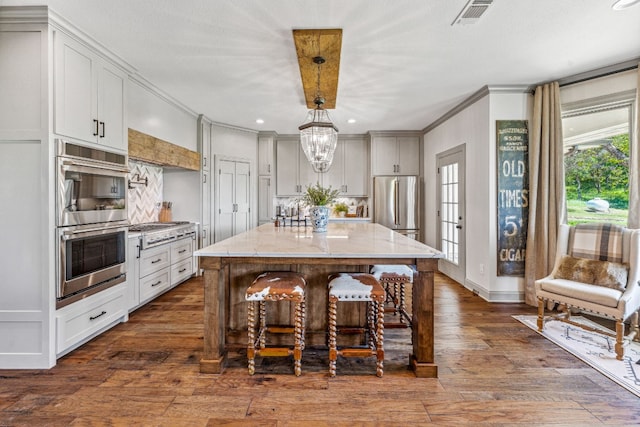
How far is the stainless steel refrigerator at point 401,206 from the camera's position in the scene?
19.5ft

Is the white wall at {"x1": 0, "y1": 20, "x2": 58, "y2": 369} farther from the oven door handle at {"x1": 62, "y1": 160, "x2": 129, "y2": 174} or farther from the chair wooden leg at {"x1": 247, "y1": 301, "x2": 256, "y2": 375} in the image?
the chair wooden leg at {"x1": 247, "y1": 301, "x2": 256, "y2": 375}

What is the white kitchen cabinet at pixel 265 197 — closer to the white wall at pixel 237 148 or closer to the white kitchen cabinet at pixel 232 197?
the white wall at pixel 237 148

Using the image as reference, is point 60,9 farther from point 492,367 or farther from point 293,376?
point 492,367

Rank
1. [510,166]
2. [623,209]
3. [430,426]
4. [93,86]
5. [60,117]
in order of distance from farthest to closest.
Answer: [510,166] < [623,209] < [93,86] < [60,117] < [430,426]

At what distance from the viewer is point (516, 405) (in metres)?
1.92

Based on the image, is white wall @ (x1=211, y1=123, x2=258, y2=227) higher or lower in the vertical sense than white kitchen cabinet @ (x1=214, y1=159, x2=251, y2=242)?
higher

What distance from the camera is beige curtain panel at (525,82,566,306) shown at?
358cm

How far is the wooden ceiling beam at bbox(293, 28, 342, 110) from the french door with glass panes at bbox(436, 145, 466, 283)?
2.28 m

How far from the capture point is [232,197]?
5.80m

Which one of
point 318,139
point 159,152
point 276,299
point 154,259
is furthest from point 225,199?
point 276,299

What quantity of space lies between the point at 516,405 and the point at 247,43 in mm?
3377

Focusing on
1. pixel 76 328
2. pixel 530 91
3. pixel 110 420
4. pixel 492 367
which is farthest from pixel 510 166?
pixel 76 328

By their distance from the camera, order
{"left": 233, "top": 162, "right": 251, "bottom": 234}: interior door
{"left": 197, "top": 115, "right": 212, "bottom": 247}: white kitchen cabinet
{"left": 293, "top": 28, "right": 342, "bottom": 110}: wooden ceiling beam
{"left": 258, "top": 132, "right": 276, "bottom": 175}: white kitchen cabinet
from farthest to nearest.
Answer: {"left": 258, "top": 132, "right": 276, "bottom": 175}: white kitchen cabinet
{"left": 233, "top": 162, "right": 251, "bottom": 234}: interior door
{"left": 197, "top": 115, "right": 212, "bottom": 247}: white kitchen cabinet
{"left": 293, "top": 28, "right": 342, "bottom": 110}: wooden ceiling beam

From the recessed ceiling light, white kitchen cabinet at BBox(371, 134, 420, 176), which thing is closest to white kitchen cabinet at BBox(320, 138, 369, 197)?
white kitchen cabinet at BBox(371, 134, 420, 176)
